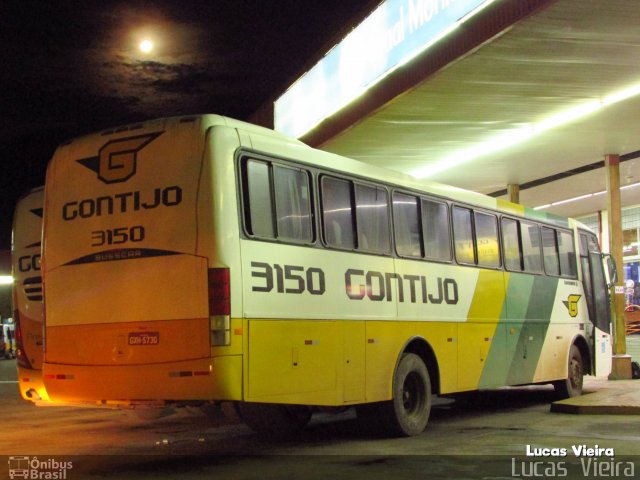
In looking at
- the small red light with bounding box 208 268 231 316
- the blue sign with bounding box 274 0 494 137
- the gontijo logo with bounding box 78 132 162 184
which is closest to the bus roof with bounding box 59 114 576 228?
the gontijo logo with bounding box 78 132 162 184

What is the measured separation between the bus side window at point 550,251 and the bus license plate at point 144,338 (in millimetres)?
8445

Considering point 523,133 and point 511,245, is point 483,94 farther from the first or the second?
point 523,133

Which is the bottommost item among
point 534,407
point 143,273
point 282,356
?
point 534,407

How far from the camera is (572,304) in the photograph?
15.5 meters

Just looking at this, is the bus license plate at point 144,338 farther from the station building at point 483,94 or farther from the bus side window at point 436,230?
the station building at point 483,94

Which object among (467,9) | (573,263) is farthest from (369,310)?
(573,263)

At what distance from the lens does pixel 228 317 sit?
7957 mm

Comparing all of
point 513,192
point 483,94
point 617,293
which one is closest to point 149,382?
point 483,94

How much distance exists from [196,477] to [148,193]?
109 inches

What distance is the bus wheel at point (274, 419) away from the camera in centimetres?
1023

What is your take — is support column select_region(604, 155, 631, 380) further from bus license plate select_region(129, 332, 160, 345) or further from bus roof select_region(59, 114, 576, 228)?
bus license plate select_region(129, 332, 160, 345)

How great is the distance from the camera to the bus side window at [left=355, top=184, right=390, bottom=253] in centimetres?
1023

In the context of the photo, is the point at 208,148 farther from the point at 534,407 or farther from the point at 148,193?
the point at 534,407

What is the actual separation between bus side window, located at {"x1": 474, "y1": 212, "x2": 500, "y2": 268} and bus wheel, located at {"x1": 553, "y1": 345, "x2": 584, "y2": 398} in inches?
128
